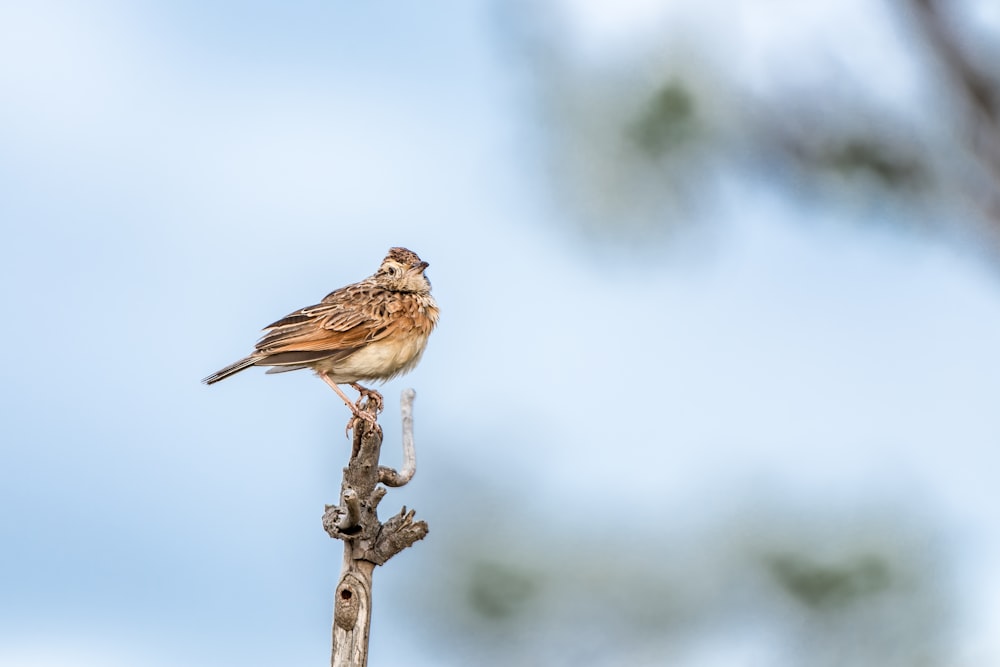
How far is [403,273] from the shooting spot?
1013 centimetres

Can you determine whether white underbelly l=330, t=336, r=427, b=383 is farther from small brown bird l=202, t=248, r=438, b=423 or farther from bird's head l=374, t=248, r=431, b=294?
bird's head l=374, t=248, r=431, b=294

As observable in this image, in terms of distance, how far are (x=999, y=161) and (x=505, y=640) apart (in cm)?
357

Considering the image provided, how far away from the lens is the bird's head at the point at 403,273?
10.0m

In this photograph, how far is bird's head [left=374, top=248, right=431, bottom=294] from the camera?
10.0 m

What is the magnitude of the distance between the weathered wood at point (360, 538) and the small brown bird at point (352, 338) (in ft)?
3.64

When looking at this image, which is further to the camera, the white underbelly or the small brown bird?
the white underbelly

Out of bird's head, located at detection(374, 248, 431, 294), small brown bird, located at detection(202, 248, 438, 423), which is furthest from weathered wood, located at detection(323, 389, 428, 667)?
bird's head, located at detection(374, 248, 431, 294)

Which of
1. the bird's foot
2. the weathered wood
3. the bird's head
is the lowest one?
the weathered wood

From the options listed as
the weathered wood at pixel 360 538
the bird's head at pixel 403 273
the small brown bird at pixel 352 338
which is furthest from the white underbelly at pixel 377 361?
the weathered wood at pixel 360 538

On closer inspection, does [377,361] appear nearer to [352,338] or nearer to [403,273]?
[352,338]

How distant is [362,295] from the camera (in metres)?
9.70

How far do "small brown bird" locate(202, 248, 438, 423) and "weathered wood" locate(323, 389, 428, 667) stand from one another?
3.64ft

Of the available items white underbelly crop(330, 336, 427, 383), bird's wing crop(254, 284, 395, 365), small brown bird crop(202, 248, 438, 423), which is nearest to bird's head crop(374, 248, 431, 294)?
small brown bird crop(202, 248, 438, 423)

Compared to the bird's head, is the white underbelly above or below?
below
